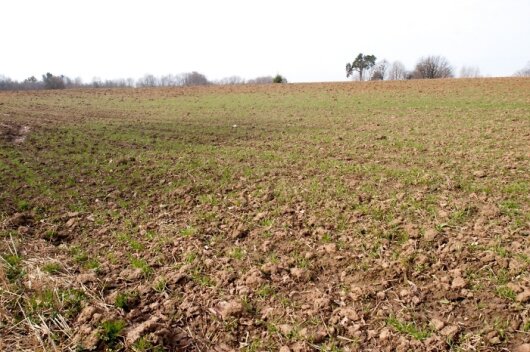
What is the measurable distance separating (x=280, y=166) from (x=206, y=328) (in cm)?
533

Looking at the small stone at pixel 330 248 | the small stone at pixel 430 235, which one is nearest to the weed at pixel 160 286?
the small stone at pixel 330 248

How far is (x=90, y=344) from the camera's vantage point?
3383mm

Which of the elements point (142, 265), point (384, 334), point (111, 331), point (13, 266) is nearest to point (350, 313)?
point (384, 334)

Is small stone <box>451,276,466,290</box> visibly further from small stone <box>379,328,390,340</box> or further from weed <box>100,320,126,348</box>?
weed <box>100,320,126,348</box>

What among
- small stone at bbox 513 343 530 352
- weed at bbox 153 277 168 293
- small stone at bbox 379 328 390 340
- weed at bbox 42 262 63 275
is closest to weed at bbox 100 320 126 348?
weed at bbox 153 277 168 293

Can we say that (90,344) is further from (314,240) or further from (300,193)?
(300,193)

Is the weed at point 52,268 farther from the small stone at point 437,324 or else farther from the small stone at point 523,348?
the small stone at point 523,348

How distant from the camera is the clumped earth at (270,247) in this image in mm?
3602

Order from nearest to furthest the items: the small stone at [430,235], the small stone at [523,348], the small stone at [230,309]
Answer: the small stone at [523,348], the small stone at [230,309], the small stone at [430,235]

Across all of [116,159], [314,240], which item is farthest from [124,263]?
[116,159]

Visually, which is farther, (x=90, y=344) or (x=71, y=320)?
(x=71, y=320)

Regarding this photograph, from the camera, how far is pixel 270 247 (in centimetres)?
508

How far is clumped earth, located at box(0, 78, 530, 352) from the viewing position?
3.60m

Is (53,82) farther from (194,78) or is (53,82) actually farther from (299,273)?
(299,273)
